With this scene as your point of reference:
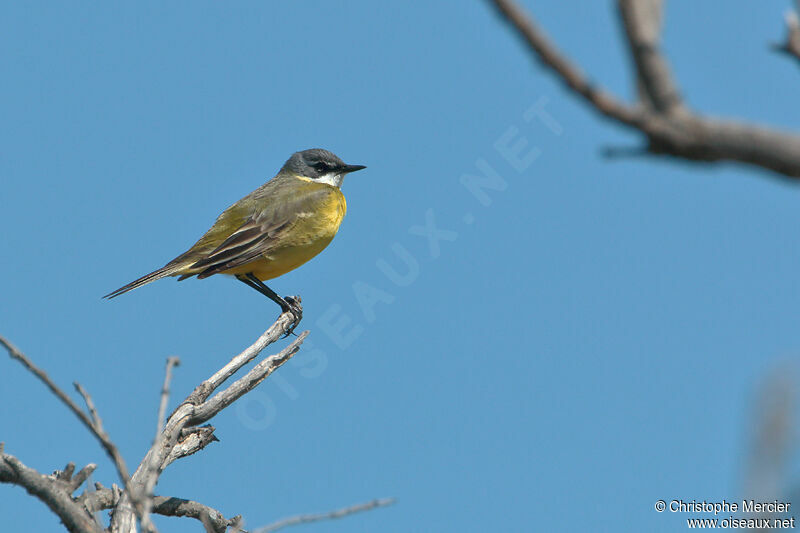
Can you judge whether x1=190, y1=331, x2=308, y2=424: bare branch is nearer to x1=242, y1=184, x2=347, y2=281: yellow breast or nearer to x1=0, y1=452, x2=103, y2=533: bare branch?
x1=0, y1=452, x2=103, y2=533: bare branch

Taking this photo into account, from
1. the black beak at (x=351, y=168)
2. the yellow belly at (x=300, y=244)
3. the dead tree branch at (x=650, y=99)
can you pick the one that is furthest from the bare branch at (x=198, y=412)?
the black beak at (x=351, y=168)

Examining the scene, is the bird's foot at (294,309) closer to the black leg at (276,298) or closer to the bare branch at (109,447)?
the black leg at (276,298)

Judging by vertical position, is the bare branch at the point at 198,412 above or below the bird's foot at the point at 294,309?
below

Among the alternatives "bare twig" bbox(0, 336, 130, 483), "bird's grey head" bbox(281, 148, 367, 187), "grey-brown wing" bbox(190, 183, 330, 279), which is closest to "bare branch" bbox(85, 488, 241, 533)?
"bare twig" bbox(0, 336, 130, 483)

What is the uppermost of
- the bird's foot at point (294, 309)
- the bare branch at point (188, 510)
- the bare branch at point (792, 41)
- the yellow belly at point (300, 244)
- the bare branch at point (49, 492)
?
the yellow belly at point (300, 244)

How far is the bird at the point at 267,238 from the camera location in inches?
386

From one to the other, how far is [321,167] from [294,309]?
3051 millimetres

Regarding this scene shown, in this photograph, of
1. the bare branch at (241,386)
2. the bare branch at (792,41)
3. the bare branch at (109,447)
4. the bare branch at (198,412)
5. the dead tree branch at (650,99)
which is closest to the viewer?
the dead tree branch at (650,99)

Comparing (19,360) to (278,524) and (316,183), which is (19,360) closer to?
(278,524)

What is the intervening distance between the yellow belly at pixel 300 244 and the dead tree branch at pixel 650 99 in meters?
8.40

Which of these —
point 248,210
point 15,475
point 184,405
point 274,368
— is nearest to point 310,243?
point 248,210

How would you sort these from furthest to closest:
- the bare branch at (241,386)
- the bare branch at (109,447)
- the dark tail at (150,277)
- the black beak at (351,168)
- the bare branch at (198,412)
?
1. the black beak at (351,168)
2. the dark tail at (150,277)
3. the bare branch at (241,386)
4. the bare branch at (198,412)
5. the bare branch at (109,447)

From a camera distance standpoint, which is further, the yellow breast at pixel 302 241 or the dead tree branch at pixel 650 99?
the yellow breast at pixel 302 241

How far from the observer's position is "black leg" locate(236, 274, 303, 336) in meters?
10.0
